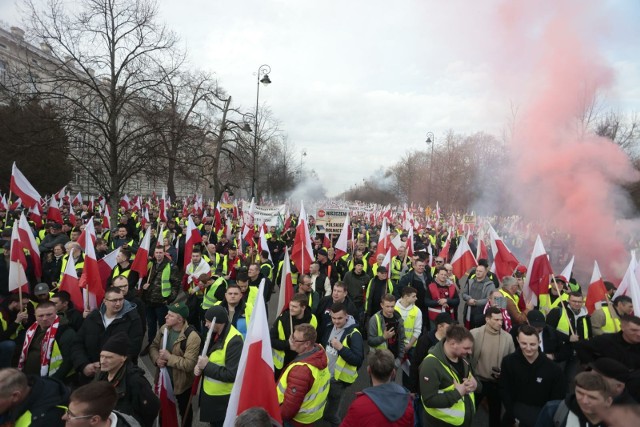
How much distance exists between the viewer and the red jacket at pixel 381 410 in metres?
2.66

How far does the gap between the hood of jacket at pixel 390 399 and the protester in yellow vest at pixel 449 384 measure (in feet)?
2.13

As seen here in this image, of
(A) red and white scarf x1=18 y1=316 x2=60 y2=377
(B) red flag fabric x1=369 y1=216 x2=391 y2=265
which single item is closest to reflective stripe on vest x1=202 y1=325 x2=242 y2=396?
(A) red and white scarf x1=18 y1=316 x2=60 y2=377

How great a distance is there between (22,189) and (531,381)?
35.9ft

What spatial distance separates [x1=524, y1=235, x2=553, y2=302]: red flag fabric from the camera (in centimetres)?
A: 702

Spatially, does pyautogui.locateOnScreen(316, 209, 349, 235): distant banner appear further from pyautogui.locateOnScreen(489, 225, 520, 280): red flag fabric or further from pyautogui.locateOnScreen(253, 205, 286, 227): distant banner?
pyautogui.locateOnScreen(489, 225, 520, 280): red flag fabric

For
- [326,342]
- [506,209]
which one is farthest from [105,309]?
[506,209]

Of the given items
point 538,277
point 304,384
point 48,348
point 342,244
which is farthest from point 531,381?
point 342,244

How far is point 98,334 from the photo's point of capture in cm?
414

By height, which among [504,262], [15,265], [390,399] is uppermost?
[504,262]

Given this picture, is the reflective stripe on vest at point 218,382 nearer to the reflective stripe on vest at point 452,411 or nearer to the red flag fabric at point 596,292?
the reflective stripe on vest at point 452,411

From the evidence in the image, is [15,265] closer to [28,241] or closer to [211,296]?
[28,241]

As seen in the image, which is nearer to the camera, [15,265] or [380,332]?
[380,332]

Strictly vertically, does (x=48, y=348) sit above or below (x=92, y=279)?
below

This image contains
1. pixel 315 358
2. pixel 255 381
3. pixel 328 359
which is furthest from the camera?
pixel 328 359
